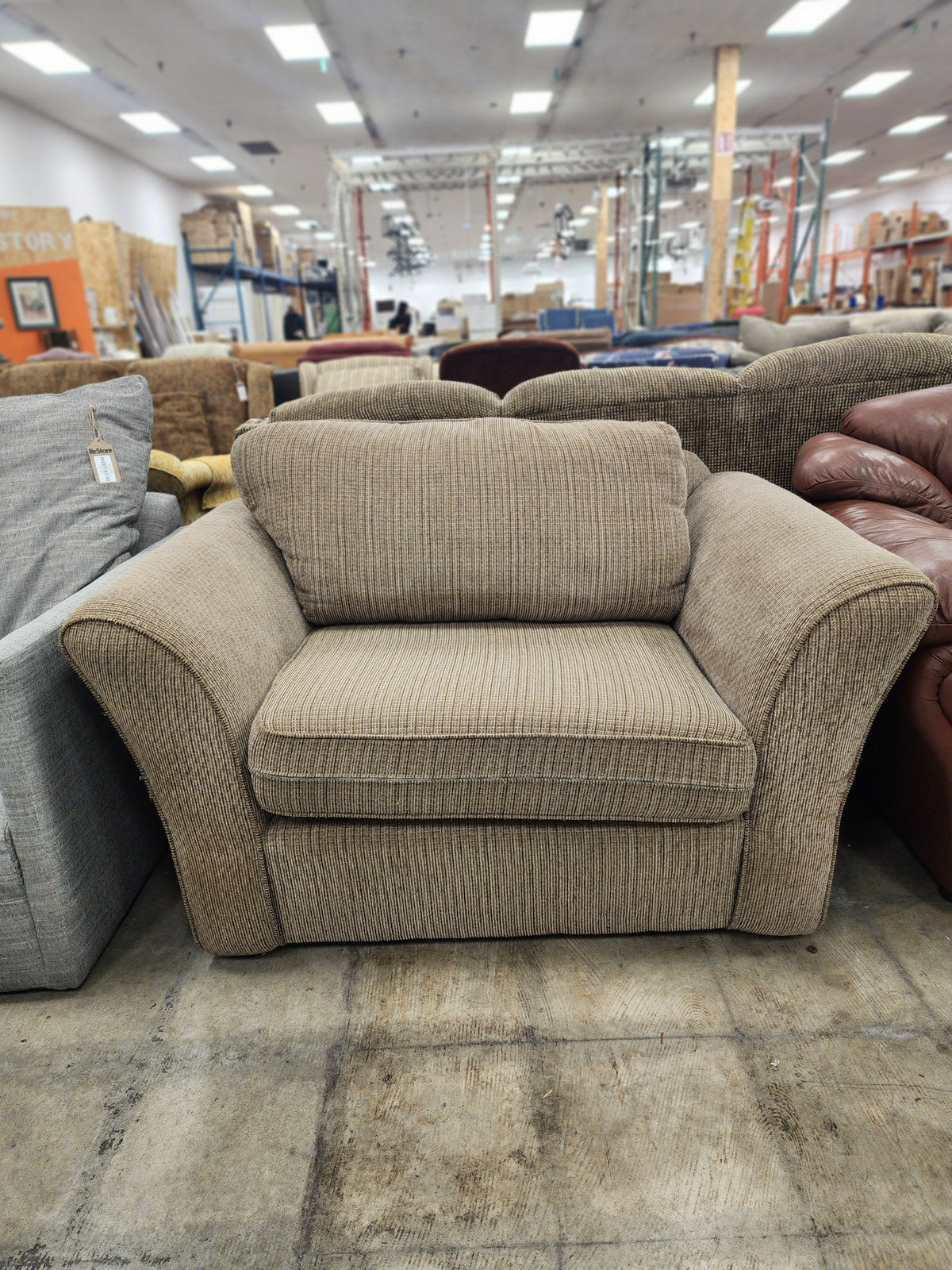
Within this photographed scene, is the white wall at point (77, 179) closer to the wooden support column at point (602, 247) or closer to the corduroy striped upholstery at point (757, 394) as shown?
the wooden support column at point (602, 247)

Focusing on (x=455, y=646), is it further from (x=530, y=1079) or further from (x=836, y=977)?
(x=836, y=977)

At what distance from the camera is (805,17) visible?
259 inches

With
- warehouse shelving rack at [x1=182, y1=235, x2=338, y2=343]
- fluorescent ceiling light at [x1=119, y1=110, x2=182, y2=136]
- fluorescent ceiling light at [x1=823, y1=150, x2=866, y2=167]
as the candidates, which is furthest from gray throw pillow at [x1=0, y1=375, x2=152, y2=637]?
fluorescent ceiling light at [x1=823, y1=150, x2=866, y2=167]

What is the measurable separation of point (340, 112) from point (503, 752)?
9585 millimetres

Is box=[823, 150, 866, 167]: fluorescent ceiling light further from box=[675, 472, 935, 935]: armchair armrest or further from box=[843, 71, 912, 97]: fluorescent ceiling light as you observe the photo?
box=[675, 472, 935, 935]: armchair armrest

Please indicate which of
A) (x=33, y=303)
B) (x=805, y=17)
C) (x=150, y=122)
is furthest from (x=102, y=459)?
(x=150, y=122)

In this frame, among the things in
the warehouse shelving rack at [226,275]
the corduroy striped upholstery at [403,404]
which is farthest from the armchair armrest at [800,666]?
the warehouse shelving rack at [226,275]

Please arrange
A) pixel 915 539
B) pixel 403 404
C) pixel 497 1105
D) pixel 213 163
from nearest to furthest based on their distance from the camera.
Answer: pixel 497 1105, pixel 915 539, pixel 403 404, pixel 213 163

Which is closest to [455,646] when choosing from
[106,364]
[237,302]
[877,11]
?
[106,364]

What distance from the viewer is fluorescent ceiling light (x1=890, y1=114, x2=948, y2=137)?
33.2ft

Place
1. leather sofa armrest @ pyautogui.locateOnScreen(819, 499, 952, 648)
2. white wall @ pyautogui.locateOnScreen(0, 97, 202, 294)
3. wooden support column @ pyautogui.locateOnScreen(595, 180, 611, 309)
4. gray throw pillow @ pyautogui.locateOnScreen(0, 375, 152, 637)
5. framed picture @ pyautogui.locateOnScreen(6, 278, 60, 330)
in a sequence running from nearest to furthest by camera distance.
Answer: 1. leather sofa armrest @ pyautogui.locateOnScreen(819, 499, 952, 648)
2. gray throw pillow @ pyautogui.locateOnScreen(0, 375, 152, 637)
3. framed picture @ pyautogui.locateOnScreen(6, 278, 60, 330)
4. white wall @ pyautogui.locateOnScreen(0, 97, 202, 294)
5. wooden support column @ pyautogui.locateOnScreen(595, 180, 611, 309)

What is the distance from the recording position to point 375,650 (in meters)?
1.42

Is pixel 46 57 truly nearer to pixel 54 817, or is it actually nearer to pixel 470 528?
pixel 470 528

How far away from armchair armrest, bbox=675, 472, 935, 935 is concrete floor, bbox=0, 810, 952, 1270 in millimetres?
185
